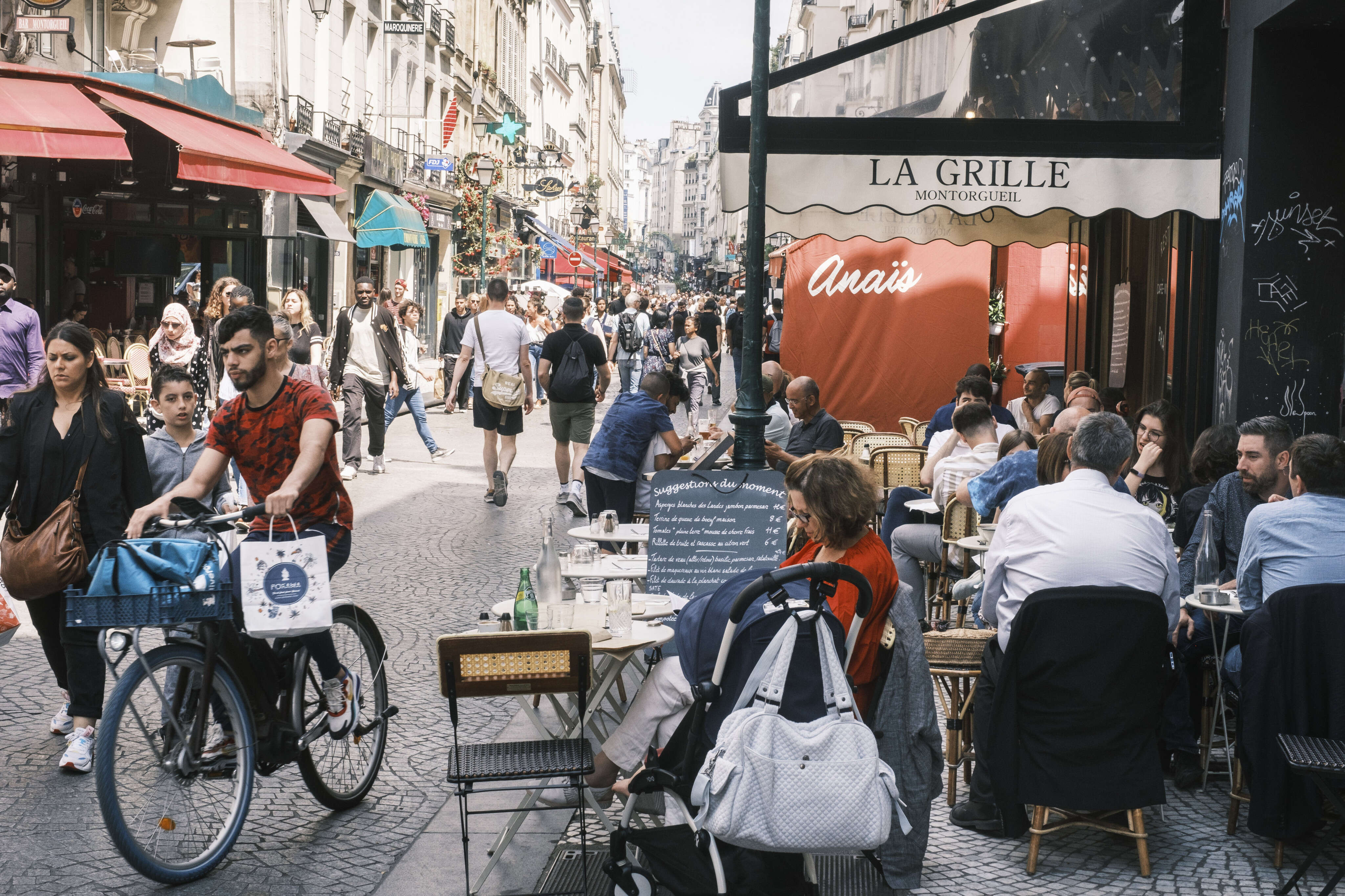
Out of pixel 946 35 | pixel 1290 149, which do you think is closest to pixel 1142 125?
pixel 1290 149

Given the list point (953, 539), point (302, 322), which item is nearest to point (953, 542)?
point (953, 539)

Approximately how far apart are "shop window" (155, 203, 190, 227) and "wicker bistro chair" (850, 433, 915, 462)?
11995 mm

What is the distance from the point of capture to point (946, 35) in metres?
8.84

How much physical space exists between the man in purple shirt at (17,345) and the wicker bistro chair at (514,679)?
791 centimetres

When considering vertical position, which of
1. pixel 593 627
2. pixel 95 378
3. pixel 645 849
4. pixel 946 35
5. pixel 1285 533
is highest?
pixel 946 35

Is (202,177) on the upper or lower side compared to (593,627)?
upper

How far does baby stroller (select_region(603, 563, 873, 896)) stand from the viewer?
355 cm

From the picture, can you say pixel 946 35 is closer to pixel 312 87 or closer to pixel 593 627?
pixel 593 627

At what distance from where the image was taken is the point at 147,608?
168 inches

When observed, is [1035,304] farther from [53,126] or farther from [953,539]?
[53,126]

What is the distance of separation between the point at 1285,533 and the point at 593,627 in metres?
2.50

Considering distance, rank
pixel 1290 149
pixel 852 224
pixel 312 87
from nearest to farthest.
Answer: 1. pixel 1290 149
2. pixel 852 224
3. pixel 312 87

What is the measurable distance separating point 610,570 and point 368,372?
838 centimetres

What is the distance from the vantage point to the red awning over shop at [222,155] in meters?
14.4
